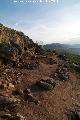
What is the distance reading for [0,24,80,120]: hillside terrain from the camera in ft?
76.0

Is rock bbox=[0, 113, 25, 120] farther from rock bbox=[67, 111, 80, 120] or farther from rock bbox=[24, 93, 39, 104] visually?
rock bbox=[67, 111, 80, 120]

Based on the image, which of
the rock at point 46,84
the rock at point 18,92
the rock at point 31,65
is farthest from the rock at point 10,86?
the rock at point 31,65

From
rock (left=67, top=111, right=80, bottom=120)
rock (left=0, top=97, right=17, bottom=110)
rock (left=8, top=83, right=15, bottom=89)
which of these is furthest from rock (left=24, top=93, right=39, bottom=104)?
rock (left=67, top=111, right=80, bottom=120)

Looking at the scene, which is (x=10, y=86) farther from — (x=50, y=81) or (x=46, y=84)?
(x=50, y=81)

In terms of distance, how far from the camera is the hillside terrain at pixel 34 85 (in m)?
23.2

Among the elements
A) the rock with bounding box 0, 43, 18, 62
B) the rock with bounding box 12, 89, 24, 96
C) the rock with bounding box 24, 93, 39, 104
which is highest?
the rock with bounding box 0, 43, 18, 62

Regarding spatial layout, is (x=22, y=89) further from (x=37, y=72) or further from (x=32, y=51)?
(x=32, y=51)

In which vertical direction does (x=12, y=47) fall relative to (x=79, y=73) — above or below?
above

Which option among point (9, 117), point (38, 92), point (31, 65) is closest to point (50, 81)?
point (38, 92)

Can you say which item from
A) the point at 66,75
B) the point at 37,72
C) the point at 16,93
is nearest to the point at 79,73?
the point at 66,75

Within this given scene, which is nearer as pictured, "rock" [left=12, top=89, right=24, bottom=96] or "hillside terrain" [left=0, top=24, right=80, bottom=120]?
"hillside terrain" [left=0, top=24, right=80, bottom=120]

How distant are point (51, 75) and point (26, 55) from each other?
5.06m

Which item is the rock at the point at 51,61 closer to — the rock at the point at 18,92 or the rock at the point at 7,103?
the rock at the point at 18,92

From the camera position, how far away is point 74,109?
2569 cm
